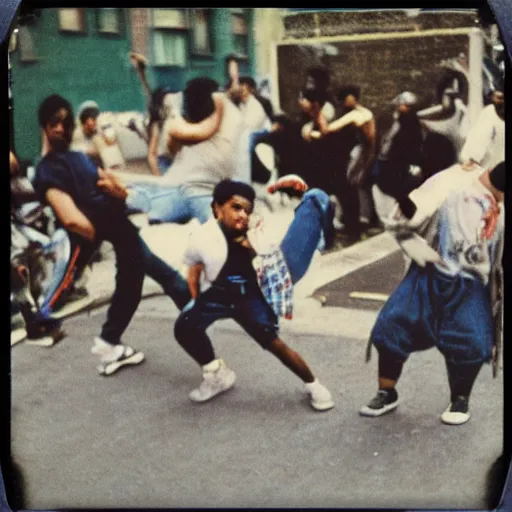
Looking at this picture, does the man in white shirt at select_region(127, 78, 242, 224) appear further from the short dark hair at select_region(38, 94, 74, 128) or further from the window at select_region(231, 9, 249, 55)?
the short dark hair at select_region(38, 94, 74, 128)

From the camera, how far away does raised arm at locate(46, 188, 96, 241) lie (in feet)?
12.6

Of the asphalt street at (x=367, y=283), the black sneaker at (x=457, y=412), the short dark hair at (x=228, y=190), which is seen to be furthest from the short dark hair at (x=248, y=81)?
the black sneaker at (x=457, y=412)

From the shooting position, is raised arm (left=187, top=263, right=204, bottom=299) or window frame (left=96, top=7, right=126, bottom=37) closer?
window frame (left=96, top=7, right=126, bottom=37)

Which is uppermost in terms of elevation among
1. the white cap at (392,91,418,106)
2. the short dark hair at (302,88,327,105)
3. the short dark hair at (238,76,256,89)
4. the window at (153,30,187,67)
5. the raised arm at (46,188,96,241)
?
the window at (153,30,187,67)

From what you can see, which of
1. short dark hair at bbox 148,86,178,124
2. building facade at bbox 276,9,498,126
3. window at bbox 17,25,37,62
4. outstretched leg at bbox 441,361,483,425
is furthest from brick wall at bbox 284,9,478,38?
outstretched leg at bbox 441,361,483,425

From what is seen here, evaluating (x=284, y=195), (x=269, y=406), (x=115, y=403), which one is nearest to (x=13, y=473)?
(x=115, y=403)

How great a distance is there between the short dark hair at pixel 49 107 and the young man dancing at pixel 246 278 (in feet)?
2.39

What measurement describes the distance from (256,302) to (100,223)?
2.32 ft

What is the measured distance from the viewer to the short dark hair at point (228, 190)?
3871 mm

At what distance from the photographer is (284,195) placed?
12.7 feet

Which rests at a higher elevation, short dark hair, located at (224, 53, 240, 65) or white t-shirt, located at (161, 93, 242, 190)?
short dark hair, located at (224, 53, 240, 65)

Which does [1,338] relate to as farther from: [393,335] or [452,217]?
[452,217]

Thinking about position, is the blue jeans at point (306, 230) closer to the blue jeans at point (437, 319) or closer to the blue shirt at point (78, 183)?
the blue jeans at point (437, 319)

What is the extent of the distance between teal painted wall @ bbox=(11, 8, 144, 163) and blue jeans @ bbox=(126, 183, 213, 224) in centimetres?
34
